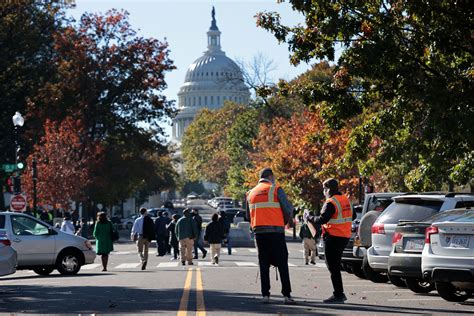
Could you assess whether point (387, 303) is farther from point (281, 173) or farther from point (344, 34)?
point (281, 173)

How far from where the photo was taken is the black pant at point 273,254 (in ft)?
53.1

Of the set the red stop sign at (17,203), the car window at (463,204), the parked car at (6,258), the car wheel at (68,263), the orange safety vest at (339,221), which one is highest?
the red stop sign at (17,203)

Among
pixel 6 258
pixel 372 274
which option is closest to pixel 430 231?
pixel 372 274

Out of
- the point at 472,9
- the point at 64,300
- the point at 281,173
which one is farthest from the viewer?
the point at 281,173

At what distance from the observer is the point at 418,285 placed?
19.3m

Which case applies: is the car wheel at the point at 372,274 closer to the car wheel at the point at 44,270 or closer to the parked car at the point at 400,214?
the parked car at the point at 400,214

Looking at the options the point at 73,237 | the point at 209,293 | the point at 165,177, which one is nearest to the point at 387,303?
the point at 209,293

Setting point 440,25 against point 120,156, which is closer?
point 440,25

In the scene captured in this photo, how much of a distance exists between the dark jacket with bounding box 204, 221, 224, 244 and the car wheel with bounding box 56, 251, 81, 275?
7.18m

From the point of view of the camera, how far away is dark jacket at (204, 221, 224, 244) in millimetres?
34875

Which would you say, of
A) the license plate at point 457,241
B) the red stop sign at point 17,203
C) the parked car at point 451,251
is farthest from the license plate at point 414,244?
the red stop sign at point 17,203

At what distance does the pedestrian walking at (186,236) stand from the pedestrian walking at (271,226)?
17.5 m

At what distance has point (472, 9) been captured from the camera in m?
23.7

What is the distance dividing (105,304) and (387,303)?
4091mm
